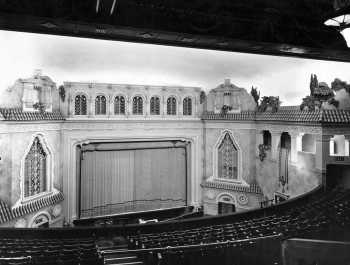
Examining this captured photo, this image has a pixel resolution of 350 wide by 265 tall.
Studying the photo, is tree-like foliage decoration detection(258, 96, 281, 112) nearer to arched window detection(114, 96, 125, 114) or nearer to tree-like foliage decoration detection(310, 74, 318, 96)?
tree-like foliage decoration detection(310, 74, 318, 96)

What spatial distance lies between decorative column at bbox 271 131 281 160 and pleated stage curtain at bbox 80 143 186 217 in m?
4.23

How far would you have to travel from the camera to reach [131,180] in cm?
1374

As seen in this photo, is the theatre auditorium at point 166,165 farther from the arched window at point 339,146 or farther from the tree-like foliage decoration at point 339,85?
the tree-like foliage decoration at point 339,85

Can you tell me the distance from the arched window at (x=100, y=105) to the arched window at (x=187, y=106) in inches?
149

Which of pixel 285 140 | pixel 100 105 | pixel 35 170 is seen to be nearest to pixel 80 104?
pixel 100 105

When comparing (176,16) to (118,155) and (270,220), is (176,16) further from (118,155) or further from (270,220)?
(118,155)

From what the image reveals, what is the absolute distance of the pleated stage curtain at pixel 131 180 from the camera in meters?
12.8

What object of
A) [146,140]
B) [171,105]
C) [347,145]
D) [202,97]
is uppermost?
[202,97]

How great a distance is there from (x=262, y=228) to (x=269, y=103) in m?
7.73

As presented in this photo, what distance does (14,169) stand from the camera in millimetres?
9555

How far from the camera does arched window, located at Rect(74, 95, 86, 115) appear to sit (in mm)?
11913

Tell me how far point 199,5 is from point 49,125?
9.41 metres

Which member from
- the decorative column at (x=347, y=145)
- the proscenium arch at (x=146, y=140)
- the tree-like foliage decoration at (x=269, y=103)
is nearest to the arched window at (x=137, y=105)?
the proscenium arch at (x=146, y=140)

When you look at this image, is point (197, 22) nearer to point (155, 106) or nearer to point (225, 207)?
point (155, 106)
